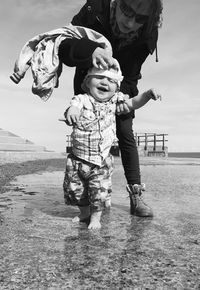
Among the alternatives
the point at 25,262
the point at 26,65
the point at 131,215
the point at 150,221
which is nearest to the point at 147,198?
the point at 131,215

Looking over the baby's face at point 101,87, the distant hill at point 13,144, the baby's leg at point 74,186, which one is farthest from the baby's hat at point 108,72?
the distant hill at point 13,144

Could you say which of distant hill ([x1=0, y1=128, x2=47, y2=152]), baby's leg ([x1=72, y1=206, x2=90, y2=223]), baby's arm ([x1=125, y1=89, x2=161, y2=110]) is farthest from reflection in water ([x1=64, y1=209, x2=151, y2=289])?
distant hill ([x1=0, y1=128, x2=47, y2=152])

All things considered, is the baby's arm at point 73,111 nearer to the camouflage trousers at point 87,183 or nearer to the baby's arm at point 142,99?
the camouflage trousers at point 87,183

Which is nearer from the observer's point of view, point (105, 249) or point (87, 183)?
point (105, 249)

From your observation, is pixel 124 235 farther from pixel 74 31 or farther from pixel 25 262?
pixel 74 31

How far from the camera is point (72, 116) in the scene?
7.50ft

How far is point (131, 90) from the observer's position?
2910 mm

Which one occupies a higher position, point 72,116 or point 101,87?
point 101,87

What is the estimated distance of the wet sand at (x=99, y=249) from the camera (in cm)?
132

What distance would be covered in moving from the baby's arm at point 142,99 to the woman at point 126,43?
2.0 inches

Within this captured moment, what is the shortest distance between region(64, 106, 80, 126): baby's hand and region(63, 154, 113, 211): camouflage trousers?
0.78 ft

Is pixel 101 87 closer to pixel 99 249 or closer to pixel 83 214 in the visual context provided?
pixel 83 214

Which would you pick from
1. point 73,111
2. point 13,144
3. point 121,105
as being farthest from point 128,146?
point 13,144

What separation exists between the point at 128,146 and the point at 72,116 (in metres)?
0.73
